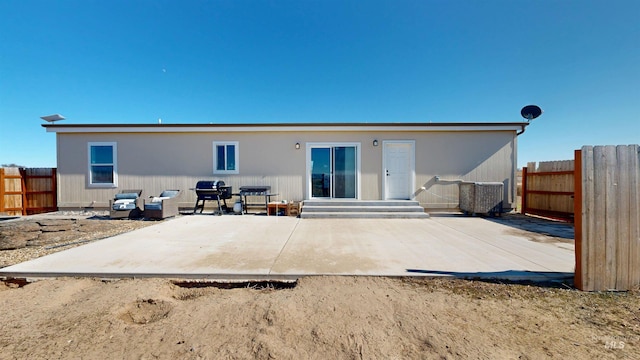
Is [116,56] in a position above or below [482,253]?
above

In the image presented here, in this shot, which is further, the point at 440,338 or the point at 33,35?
the point at 33,35

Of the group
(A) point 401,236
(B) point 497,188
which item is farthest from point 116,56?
(B) point 497,188

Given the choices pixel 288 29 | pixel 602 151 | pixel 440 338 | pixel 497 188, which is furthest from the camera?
pixel 288 29

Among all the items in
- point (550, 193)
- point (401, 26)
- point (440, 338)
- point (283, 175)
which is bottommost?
point (440, 338)

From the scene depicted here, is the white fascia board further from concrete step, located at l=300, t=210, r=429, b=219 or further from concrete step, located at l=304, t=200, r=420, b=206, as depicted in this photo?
concrete step, located at l=300, t=210, r=429, b=219

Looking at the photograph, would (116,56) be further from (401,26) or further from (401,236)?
(401,236)

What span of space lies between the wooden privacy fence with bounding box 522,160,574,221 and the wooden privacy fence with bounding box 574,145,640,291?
549 cm

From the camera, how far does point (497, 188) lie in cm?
712

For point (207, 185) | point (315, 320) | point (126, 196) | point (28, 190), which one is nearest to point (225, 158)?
point (207, 185)

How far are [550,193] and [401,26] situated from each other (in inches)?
307

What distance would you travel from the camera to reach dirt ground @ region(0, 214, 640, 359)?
1.65m

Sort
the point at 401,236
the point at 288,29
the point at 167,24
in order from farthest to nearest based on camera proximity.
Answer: the point at 288,29
the point at 167,24
the point at 401,236

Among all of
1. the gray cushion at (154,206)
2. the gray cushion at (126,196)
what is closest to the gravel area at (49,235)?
the gray cushion at (154,206)

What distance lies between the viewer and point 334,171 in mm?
8211
